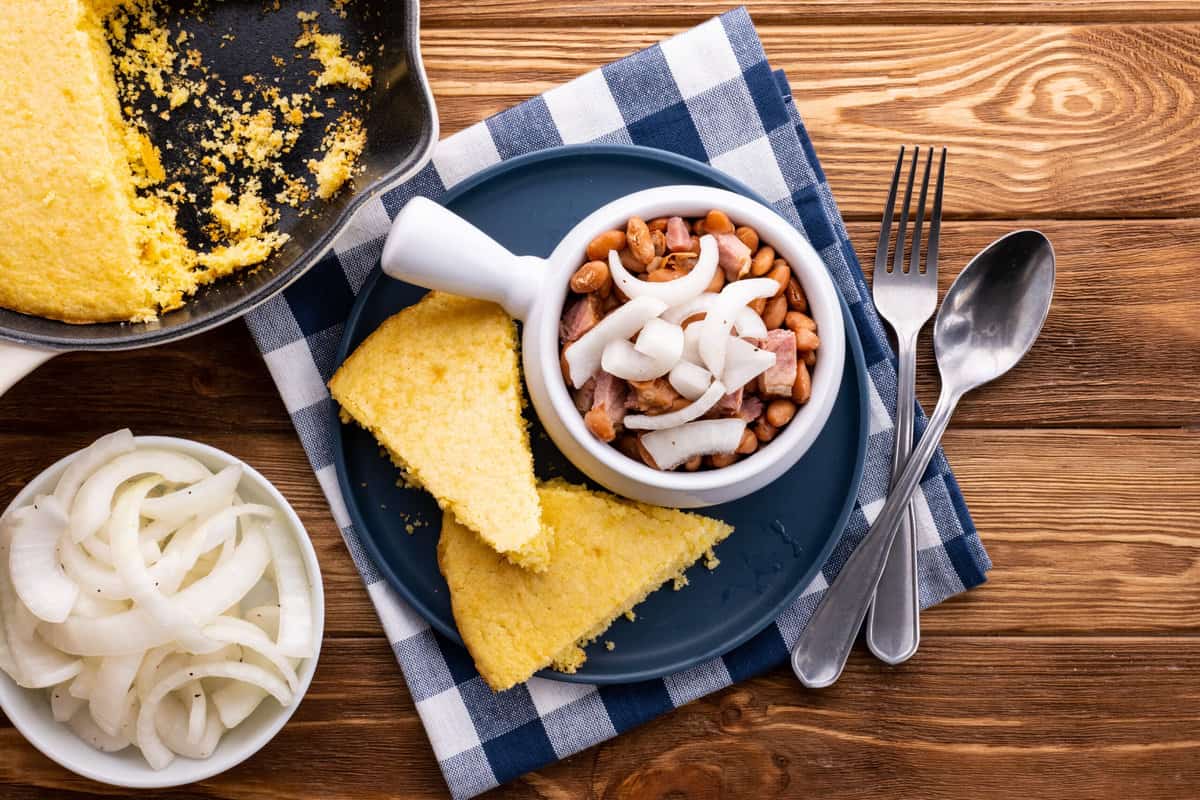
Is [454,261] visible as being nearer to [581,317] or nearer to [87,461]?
[581,317]

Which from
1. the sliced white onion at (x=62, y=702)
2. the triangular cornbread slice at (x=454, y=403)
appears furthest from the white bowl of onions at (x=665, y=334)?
the sliced white onion at (x=62, y=702)

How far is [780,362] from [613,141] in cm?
78

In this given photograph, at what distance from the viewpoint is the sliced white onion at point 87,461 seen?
2.08m

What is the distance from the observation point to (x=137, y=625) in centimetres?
204

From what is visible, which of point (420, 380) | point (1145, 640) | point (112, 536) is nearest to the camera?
point (112, 536)

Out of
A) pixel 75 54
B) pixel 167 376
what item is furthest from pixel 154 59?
pixel 167 376

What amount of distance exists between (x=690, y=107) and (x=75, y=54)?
140cm

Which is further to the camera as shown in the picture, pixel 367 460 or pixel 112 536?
pixel 367 460

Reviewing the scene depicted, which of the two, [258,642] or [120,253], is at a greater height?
[120,253]

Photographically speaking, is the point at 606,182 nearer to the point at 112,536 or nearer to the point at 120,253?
the point at 120,253

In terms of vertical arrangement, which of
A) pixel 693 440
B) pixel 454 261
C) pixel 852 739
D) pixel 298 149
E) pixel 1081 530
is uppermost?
pixel 298 149

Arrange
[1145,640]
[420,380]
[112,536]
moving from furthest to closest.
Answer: [1145,640]
[420,380]
[112,536]

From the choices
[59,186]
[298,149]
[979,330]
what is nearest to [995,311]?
[979,330]

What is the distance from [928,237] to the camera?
2.45 metres
